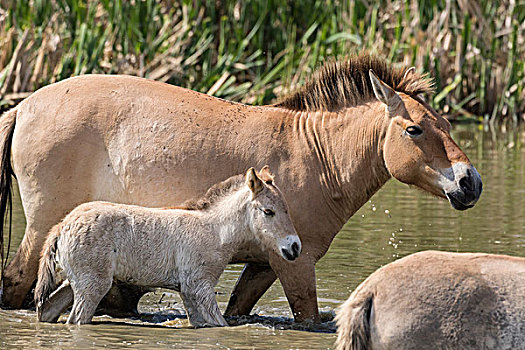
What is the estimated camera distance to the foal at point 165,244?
6.14m

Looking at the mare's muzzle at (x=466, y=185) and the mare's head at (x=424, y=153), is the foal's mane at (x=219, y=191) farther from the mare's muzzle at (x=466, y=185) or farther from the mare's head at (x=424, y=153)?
the mare's muzzle at (x=466, y=185)

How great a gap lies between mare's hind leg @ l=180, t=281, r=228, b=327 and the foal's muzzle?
52 cm

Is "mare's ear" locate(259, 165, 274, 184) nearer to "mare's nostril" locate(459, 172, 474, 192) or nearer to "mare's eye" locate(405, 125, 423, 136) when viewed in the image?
"mare's eye" locate(405, 125, 423, 136)

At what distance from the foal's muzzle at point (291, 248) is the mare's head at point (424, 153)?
90 centimetres

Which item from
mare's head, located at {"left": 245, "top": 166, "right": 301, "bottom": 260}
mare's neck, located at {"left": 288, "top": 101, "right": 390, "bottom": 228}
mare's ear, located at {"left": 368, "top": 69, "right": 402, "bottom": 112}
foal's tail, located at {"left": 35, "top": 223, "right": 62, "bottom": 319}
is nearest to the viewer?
foal's tail, located at {"left": 35, "top": 223, "right": 62, "bottom": 319}

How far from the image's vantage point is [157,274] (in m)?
6.31

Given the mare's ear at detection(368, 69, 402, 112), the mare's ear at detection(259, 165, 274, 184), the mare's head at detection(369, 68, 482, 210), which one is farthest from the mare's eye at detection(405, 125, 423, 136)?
the mare's ear at detection(259, 165, 274, 184)

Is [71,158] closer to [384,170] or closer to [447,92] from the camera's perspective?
[384,170]

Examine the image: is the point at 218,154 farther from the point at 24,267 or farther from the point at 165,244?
the point at 24,267

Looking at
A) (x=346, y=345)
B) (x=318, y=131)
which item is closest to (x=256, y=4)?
(x=318, y=131)

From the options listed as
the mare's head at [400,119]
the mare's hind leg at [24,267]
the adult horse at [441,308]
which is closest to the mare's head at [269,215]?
the mare's head at [400,119]

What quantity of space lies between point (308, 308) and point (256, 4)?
39.4ft

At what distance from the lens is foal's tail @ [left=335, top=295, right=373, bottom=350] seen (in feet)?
14.3

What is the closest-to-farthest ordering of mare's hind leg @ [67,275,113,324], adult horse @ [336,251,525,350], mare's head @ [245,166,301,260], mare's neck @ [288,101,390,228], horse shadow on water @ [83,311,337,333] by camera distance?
adult horse @ [336,251,525,350] < mare's hind leg @ [67,275,113,324] < mare's head @ [245,166,301,260] < horse shadow on water @ [83,311,337,333] < mare's neck @ [288,101,390,228]
